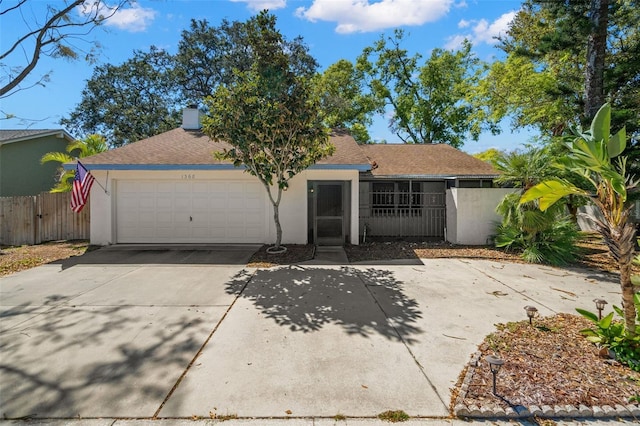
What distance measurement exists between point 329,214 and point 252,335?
7.08 meters

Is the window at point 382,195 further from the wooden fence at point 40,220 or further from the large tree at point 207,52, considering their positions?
the large tree at point 207,52

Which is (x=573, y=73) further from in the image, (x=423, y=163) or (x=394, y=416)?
(x=394, y=416)

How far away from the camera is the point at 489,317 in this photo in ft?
15.9

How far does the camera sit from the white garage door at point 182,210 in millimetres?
10883

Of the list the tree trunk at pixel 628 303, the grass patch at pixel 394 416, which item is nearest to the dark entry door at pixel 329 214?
the tree trunk at pixel 628 303

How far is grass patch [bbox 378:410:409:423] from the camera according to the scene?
2.68m

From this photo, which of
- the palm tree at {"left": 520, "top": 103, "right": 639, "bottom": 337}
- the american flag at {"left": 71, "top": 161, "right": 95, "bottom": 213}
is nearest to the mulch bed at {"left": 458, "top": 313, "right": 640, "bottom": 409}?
the palm tree at {"left": 520, "top": 103, "right": 639, "bottom": 337}

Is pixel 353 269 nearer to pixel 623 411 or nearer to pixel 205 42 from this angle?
pixel 623 411

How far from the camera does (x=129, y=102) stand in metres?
25.6

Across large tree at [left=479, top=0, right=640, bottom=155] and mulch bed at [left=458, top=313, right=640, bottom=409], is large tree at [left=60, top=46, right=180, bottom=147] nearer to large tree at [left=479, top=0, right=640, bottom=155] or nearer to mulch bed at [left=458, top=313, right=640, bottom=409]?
large tree at [left=479, top=0, right=640, bottom=155]

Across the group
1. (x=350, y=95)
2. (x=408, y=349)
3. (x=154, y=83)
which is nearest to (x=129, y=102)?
(x=154, y=83)

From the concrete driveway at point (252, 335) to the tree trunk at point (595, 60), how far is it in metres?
5.77

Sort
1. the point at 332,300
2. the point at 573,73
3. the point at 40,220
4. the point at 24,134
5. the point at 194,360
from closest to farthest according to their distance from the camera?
the point at 194,360 < the point at 332,300 < the point at 40,220 < the point at 573,73 < the point at 24,134

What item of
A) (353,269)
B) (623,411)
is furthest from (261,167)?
(623,411)
